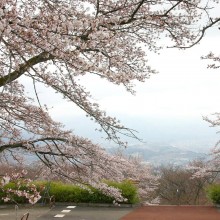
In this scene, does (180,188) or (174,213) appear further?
(180,188)

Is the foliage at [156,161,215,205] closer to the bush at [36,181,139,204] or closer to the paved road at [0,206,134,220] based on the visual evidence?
the bush at [36,181,139,204]

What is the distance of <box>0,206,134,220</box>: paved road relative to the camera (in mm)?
9938

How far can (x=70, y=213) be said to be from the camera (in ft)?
35.3

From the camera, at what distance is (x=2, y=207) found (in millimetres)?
11852

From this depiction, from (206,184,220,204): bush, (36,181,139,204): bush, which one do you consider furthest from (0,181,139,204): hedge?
(206,184,220,204): bush

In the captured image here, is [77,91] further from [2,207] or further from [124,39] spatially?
[2,207]

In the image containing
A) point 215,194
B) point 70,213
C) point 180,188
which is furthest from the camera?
point 180,188

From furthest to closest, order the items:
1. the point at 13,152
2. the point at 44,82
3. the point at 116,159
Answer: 1. the point at 13,152
2. the point at 116,159
3. the point at 44,82

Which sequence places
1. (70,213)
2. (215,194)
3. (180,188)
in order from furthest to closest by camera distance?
(180,188) < (215,194) < (70,213)

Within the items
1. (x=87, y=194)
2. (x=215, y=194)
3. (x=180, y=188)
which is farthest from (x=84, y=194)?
(x=180, y=188)

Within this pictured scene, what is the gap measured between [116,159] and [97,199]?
6209 millimetres

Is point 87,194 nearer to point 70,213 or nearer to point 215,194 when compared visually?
point 70,213

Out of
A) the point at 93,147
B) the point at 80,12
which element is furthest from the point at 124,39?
the point at 93,147

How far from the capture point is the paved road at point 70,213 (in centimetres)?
994
